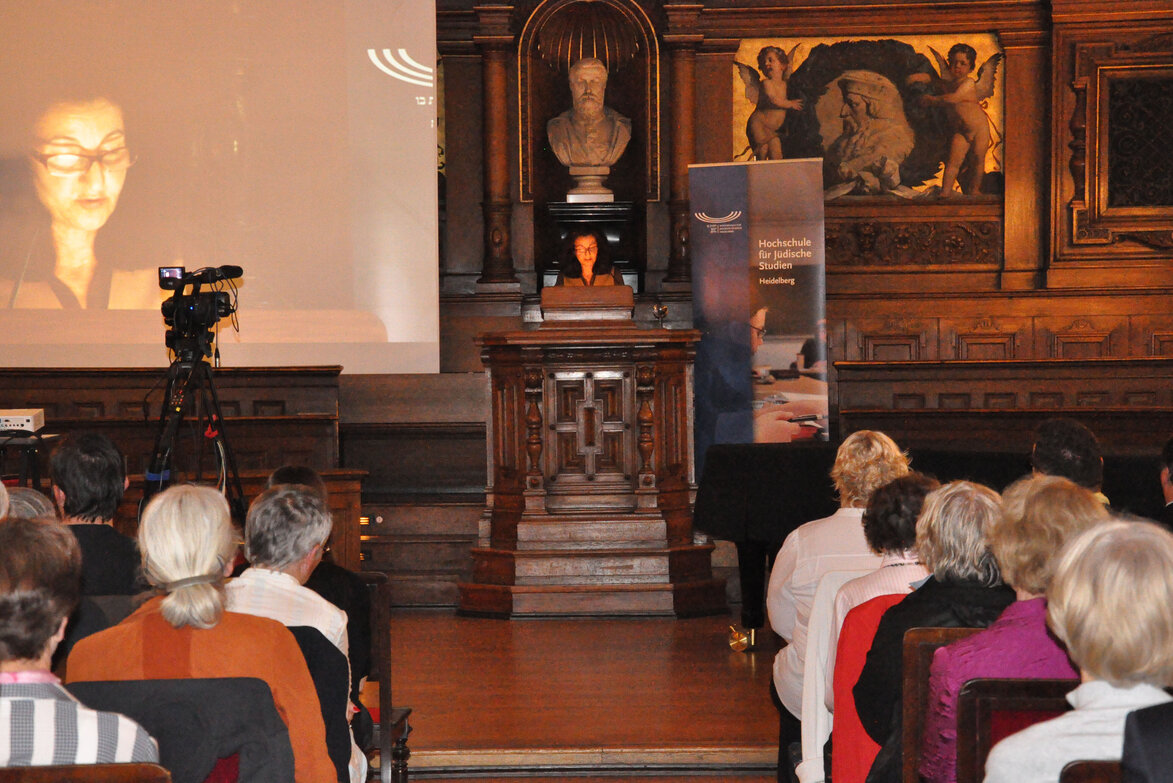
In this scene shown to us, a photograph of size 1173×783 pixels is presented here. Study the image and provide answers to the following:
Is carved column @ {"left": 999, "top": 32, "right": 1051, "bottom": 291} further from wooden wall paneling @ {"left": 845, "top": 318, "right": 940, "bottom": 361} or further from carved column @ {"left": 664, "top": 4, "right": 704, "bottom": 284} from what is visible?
carved column @ {"left": 664, "top": 4, "right": 704, "bottom": 284}

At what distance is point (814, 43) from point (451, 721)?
629cm

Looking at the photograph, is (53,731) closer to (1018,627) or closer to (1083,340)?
(1018,627)

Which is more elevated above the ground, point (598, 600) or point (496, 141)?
point (496, 141)

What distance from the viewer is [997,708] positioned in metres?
1.87

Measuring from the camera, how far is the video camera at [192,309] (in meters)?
4.71

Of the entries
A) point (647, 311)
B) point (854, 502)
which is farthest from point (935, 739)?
point (647, 311)

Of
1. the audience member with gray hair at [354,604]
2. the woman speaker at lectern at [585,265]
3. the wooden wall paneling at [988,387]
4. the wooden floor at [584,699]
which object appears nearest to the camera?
the audience member with gray hair at [354,604]

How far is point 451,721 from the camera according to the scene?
457 centimetres

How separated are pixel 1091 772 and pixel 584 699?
3.48 m

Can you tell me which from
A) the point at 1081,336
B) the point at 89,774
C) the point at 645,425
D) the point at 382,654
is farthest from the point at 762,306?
the point at 89,774

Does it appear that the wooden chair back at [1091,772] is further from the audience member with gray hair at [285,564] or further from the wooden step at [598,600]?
the wooden step at [598,600]

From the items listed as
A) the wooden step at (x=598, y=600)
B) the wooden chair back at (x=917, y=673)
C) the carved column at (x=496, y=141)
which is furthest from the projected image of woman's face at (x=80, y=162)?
the wooden chair back at (x=917, y=673)

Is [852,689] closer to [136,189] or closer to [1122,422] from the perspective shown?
[1122,422]

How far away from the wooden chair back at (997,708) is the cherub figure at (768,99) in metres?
7.67
